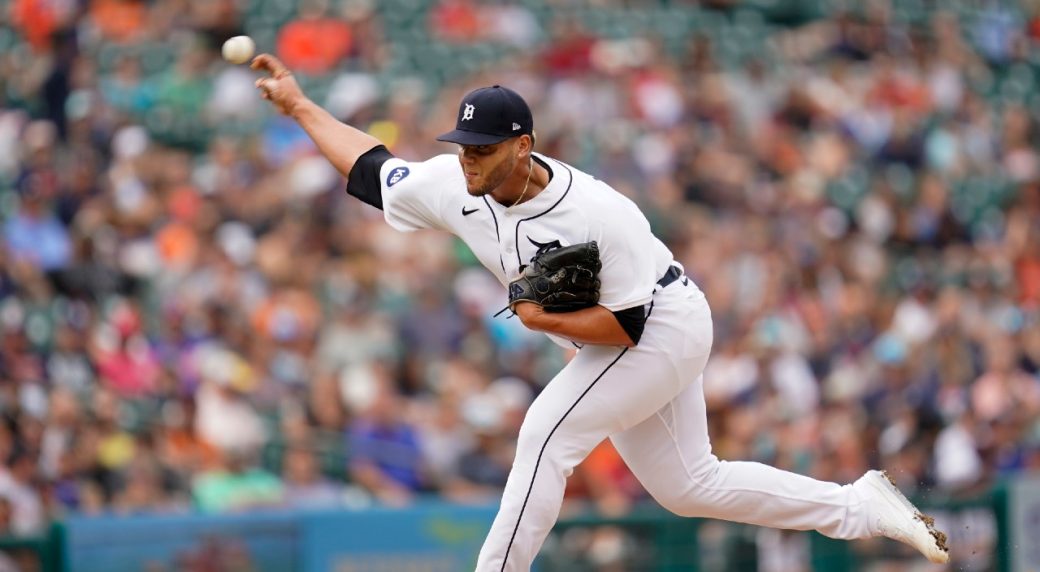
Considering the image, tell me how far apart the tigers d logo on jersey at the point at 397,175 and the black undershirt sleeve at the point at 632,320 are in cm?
86

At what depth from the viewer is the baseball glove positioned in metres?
5.20

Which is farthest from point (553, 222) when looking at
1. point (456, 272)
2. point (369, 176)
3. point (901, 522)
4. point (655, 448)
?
point (456, 272)

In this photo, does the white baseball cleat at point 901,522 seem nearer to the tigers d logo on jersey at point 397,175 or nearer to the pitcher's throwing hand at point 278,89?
the tigers d logo on jersey at point 397,175

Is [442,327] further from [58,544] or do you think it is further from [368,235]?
[58,544]

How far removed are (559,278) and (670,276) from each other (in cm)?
63

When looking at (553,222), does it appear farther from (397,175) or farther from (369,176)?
(369,176)

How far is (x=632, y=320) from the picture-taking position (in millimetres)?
5426

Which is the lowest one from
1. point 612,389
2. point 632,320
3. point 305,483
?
point 305,483

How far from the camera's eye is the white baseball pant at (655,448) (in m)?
5.41

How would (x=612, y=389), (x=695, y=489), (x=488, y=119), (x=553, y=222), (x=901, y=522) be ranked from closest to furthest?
(x=488, y=119) < (x=553, y=222) < (x=612, y=389) < (x=695, y=489) < (x=901, y=522)

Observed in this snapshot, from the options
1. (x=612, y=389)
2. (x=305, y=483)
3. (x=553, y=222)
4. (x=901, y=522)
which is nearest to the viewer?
(x=553, y=222)

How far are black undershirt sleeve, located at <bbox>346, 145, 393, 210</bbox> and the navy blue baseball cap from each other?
556 mm

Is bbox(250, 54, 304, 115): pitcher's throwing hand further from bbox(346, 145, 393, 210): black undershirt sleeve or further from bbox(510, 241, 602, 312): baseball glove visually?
bbox(510, 241, 602, 312): baseball glove

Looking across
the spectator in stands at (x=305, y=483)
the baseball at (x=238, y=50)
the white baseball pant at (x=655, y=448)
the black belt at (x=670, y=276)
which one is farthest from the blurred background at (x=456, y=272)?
the black belt at (x=670, y=276)
